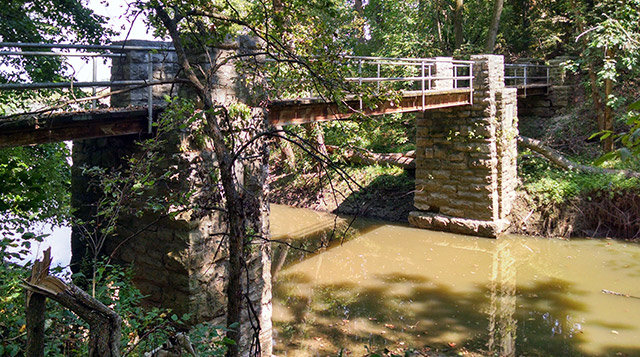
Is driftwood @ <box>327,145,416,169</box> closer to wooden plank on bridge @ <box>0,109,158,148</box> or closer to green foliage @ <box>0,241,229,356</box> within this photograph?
wooden plank on bridge @ <box>0,109,158,148</box>

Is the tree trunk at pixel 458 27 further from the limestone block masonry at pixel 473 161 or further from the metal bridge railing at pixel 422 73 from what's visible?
the limestone block masonry at pixel 473 161

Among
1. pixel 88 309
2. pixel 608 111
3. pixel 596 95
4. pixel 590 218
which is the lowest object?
pixel 590 218

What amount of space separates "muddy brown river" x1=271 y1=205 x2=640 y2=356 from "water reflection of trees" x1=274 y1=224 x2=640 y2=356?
0.05 ft

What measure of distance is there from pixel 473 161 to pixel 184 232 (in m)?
8.71

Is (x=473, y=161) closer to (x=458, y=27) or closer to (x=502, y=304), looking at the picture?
(x=502, y=304)

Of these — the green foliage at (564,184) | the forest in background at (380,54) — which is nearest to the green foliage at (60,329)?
the forest in background at (380,54)

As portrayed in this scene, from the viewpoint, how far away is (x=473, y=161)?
1252 cm

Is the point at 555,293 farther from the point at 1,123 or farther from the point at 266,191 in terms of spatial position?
the point at 1,123

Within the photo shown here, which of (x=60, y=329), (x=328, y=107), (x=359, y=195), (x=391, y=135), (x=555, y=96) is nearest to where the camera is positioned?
(x=60, y=329)

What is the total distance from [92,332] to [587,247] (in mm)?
11267

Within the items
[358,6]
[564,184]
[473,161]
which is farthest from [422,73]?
[358,6]

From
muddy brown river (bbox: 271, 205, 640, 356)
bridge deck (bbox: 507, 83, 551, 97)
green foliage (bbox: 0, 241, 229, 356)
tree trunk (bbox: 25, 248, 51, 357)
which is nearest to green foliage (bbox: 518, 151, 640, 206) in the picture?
muddy brown river (bbox: 271, 205, 640, 356)

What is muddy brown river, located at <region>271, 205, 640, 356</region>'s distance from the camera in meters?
7.07

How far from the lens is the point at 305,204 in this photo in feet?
52.9
